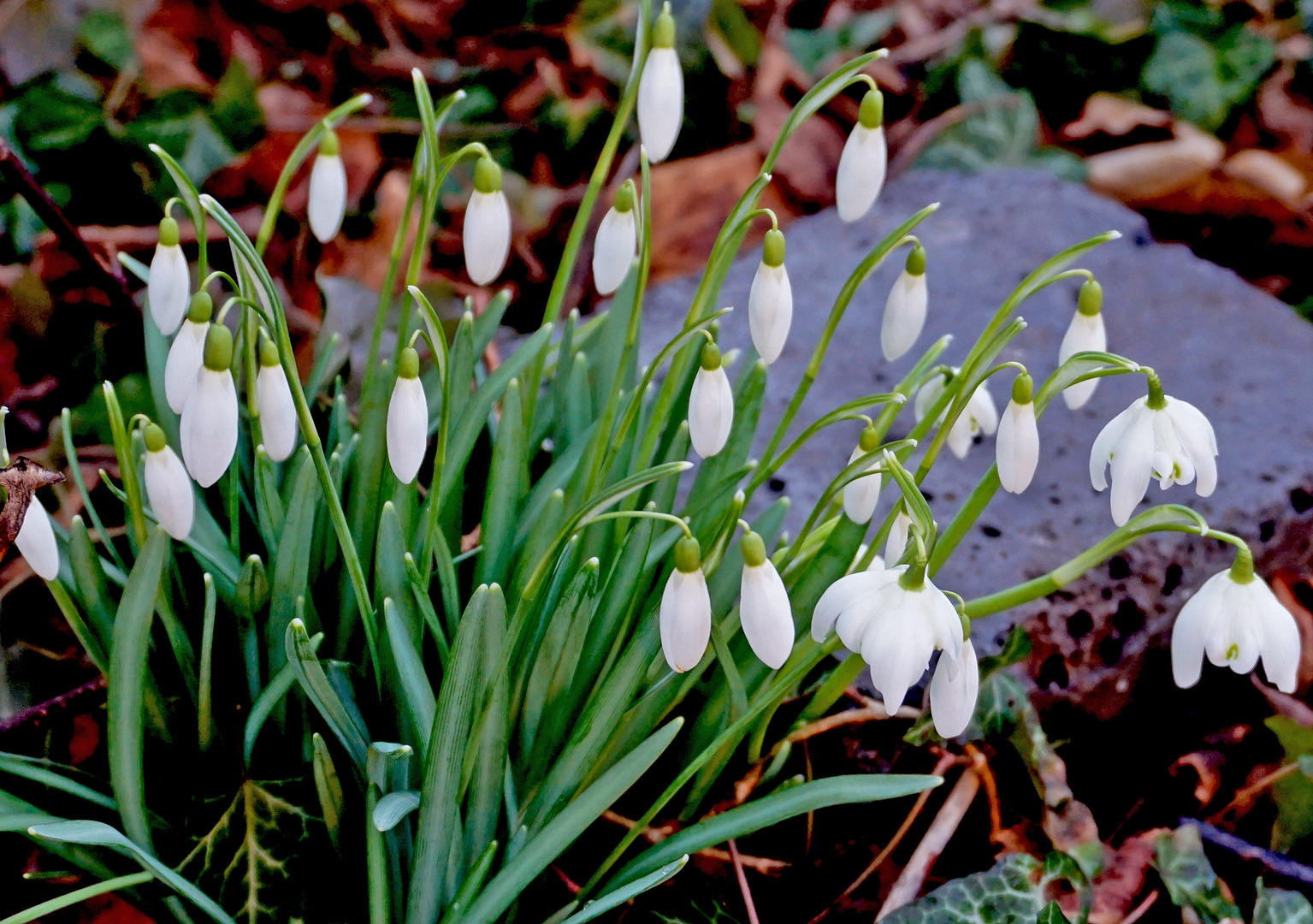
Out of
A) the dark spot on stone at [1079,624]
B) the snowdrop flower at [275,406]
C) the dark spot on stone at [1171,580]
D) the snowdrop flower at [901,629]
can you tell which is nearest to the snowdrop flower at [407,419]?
the snowdrop flower at [275,406]

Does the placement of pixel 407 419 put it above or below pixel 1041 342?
above

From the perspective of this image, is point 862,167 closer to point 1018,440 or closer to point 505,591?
point 1018,440

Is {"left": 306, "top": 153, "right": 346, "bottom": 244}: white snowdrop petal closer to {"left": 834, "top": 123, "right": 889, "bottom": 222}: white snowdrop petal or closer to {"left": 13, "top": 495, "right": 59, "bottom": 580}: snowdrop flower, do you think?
{"left": 13, "top": 495, "right": 59, "bottom": 580}: snowdrop flower

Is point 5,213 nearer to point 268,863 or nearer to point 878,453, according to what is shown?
point 268,863

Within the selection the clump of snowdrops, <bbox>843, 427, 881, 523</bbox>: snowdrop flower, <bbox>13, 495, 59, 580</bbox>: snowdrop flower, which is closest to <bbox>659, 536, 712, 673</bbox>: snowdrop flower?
the clump of snowdrops

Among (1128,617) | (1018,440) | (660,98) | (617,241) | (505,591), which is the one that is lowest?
(1128,617)

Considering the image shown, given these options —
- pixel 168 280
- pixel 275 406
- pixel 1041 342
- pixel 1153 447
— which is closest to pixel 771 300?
pixel 1153 447

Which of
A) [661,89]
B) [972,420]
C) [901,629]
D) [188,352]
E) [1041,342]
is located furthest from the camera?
[1041,342]
